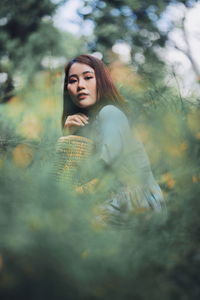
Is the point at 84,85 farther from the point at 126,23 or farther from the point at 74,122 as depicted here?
the point at 126,23

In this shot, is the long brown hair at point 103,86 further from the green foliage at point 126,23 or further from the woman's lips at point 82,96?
the green foliage at point 126,23

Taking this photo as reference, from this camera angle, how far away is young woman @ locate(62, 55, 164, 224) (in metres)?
0.93

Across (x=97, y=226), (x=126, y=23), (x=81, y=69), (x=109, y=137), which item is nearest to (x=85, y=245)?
(x=97, y=226)

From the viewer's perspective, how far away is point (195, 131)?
1.13 m

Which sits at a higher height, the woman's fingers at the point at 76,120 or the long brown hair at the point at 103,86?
the long brown hair at the point at 103,86

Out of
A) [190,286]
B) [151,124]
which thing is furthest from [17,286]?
[151,124]

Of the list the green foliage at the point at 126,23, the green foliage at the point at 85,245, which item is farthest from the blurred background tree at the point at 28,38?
the green foliage at the point at 85,245

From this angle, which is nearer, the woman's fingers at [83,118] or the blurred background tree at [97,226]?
the blurred background tree at [97,226]

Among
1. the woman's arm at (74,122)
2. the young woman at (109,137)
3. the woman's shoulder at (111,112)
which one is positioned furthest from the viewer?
→ the woman's arm at (74,122)

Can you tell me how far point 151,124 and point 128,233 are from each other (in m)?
0.46

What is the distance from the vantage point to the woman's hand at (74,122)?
4.92 feet

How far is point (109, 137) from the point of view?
1286 millimetres

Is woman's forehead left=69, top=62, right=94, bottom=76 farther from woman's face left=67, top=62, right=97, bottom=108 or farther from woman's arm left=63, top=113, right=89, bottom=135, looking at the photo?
woman's arm left=63, top=113, right=89, bottom=135

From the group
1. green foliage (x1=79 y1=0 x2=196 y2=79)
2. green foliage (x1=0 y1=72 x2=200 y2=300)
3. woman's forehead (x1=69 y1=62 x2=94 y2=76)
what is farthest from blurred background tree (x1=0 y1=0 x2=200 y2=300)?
green foliage (x1=79 y1=0 x2=196 y2=79)
